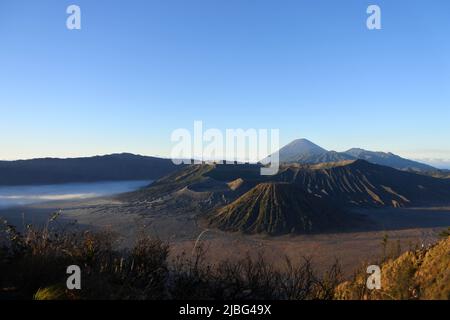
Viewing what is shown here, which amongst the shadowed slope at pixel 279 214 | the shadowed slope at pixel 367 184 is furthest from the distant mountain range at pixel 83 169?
the shadowed slope at pixel 279 214

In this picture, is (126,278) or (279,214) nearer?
(126,278)

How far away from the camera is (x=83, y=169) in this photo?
97.6m

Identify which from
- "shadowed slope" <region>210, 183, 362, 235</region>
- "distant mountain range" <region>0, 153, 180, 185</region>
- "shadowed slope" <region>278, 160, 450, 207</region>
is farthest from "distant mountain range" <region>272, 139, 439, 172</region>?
"shadowed slope" <region>210, 183, 362, 235</region>

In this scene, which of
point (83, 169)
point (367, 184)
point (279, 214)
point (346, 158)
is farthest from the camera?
point (346, 158)

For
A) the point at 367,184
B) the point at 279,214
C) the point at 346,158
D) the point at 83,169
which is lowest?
the point at 279,214

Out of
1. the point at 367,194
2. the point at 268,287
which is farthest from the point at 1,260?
the point at 367,194

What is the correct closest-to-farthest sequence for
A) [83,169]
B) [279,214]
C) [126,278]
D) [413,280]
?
1. [413,280]
2. [126,278]
3. [279,214]
4. [83,169]

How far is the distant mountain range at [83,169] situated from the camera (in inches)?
3305

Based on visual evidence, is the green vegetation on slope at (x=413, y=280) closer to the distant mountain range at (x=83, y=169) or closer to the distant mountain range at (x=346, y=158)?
the distant mountain range at (x=83, y=169)

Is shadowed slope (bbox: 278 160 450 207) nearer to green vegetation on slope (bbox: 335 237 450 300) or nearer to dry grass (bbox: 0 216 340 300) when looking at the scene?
dry grass (bbox: 0 216 340 300)

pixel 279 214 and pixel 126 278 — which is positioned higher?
pixel 126 278

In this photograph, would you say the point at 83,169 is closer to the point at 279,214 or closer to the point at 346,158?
the point at 279,214

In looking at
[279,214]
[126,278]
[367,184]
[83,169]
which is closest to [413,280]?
[126,278]
